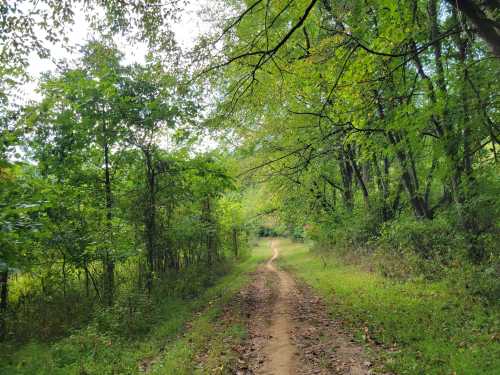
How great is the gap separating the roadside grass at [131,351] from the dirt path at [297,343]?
561mm

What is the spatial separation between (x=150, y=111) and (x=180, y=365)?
8155 mm

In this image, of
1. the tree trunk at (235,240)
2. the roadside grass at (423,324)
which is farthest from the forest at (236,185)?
the tree trunk at (235,240)

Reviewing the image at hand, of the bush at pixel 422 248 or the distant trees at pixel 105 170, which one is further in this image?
the bush at pixel 422 248

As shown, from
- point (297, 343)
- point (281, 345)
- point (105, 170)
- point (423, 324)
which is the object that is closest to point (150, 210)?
point (105, 170)

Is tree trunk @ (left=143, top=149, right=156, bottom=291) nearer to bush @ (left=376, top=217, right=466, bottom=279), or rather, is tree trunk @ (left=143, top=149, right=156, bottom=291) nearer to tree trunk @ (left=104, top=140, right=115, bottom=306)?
tree trunk @ (left=104, top=140, right=115, bottom=306)

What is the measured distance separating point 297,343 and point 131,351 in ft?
13.2

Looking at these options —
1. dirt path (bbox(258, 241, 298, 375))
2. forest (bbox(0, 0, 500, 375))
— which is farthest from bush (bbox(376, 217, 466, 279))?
dirt path (bbox(258, 241, 298, 375))

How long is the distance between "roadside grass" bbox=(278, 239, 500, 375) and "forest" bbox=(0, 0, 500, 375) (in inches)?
2.1

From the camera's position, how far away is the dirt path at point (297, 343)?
6.02 metres

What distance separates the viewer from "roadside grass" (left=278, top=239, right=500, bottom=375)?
547 cm

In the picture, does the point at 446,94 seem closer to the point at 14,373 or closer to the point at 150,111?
the point at 150,111

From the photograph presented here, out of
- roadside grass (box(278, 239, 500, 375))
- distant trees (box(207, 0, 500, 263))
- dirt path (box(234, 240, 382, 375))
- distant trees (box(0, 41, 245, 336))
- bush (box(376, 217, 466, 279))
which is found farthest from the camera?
bush (box(376, 217, 466, 279))

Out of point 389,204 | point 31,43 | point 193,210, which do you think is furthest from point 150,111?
point 389,204

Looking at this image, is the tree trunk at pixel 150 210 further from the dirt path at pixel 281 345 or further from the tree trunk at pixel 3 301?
the dirt path at pixel 281 345
